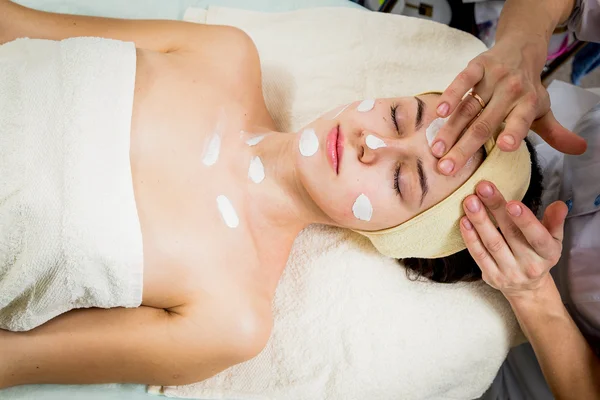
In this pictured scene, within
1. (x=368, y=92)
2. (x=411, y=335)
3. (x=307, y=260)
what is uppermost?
(x=368, y=92)

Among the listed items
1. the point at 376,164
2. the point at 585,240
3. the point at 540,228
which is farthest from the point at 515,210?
the point at 585,240

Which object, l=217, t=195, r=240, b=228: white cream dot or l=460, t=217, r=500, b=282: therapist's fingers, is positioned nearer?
l=460, t=217, r=500, b=282: therapist's fingers

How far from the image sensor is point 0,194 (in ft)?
3.42

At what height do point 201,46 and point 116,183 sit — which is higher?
point 201,46

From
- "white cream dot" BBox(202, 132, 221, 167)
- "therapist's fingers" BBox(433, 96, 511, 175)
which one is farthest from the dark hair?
"white cream dot" BBox(202, 132, 221, 167)

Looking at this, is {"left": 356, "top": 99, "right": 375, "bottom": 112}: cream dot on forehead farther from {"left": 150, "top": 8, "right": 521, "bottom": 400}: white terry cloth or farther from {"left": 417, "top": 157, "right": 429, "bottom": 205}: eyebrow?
{"left": 150, "top": 8, "right": 521, "bottom": 400}: white terry cloth

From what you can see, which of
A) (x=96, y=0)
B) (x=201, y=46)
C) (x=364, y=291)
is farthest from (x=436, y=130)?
(x=96, y=0)

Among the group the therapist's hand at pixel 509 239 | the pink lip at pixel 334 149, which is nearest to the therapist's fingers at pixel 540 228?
the therapist's hand at pixel 509 239

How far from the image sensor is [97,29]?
132cm

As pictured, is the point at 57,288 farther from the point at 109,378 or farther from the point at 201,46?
the point at 201,46

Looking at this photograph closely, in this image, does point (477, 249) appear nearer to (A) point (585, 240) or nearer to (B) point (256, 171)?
(A) point (585, 240)

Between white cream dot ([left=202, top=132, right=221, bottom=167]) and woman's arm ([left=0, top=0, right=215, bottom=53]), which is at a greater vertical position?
woman's arm ([left=0, top=0, right=215, bottom=53])

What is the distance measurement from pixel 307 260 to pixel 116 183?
59 centimetres

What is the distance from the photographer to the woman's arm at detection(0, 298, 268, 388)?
1146 mm
